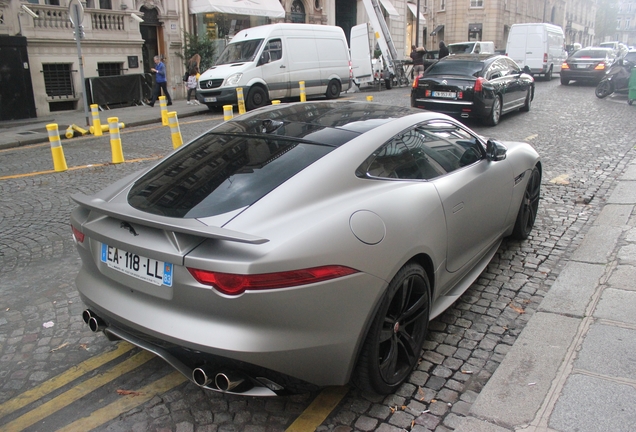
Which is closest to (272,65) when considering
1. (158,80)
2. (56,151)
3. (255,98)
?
(255,98)

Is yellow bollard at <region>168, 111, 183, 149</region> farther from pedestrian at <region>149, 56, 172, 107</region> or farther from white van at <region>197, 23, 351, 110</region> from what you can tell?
pedestrian at <region>149, 56, 172, 107</region>

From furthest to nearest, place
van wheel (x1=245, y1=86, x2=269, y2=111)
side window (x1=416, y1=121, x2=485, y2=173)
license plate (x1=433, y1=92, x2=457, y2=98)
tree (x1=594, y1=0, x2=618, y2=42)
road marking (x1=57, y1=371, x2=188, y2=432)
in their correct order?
tree (x1=594, y1=0, x2=618, y2=42) < van wheel (x1=245, y1=86, x2=269, y2=111) < license plate (x1=433, y1=92, x2=457, y2=98) < side window (x1=416, y1=121, x2=485, y2=173) < road marking (x1=57, y1=371, x2=188, y2=432)

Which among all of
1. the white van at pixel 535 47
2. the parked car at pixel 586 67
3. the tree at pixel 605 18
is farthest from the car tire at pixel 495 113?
the tree at pixel 605 18

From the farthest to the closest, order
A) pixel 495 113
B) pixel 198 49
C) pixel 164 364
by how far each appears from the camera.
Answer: pixel 198 49
pixel 495 113
pixel 164 364

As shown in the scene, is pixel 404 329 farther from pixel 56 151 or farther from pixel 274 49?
pixel 274 49

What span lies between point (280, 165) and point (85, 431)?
1640 millimetres

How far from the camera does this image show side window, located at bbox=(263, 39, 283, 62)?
17078 mm

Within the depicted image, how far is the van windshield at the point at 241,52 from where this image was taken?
55.5 ft

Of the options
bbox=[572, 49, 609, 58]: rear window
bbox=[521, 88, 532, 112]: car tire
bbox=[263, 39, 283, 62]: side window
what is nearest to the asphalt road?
bbox=[521, 88, 532, 112]: car tire

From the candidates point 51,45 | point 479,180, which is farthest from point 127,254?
point 51,45

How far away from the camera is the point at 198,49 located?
22891mm

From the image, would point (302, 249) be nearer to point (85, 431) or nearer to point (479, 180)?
point (85, 431)

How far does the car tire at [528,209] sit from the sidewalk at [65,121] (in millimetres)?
10935

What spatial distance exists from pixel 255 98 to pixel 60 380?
14305 mm
